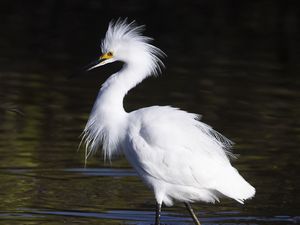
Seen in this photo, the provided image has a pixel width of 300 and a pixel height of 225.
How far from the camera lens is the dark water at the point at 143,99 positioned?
8.64 m

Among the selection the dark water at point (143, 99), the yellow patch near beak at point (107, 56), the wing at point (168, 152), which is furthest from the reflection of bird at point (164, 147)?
the dark water at point (143, 99)

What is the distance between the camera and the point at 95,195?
8914 mm

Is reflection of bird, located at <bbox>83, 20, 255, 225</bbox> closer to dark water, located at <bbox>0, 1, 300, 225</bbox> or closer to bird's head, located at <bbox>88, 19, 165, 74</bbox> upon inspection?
bird's head, located at <bbox>88, 19, 165, 74</bbox>

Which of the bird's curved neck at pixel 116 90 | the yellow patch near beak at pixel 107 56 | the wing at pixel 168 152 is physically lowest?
the wing at pixel 168 152

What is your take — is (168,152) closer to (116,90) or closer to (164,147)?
(164,147)

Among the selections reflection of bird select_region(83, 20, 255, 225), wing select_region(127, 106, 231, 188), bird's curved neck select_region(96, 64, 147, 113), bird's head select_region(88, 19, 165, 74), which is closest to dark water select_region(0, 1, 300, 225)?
reflection of bird select_region(83, 20, 255, 225)

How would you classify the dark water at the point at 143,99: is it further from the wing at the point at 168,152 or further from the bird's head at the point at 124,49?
the bird's head at the point at 124,49

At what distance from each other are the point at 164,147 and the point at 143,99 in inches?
223

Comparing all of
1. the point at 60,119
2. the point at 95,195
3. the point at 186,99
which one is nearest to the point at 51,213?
the point at 95,195

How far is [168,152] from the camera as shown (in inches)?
305

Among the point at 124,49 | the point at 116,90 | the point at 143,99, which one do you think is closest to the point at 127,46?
the point at 124,49

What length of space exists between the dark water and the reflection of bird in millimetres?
500

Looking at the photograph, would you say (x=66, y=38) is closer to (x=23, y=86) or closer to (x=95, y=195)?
(x=23, y=86)

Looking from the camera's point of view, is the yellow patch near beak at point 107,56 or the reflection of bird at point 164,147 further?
the yellow patch near beak at point 107,56
